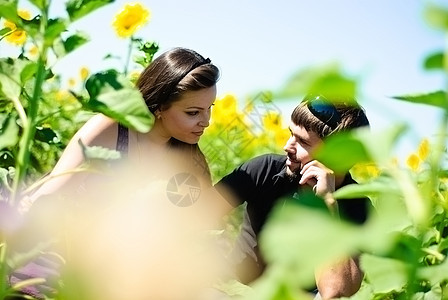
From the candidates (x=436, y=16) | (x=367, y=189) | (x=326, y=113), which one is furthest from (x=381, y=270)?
(x=326, y=113)

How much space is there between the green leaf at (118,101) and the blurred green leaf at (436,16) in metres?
→ 0.32

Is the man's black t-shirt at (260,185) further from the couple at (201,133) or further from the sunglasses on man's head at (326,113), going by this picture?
the sunglasses on man's head at (326,113)

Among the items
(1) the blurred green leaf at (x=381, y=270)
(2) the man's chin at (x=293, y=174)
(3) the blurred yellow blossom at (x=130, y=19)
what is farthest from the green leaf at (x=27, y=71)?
(3) the blurred yellow blossom at (x=130, y=19)

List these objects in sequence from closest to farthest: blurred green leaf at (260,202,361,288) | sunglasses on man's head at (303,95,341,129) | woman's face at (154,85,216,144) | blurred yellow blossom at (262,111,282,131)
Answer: blurred green leaf at (260,202,361,288)
sunglasses on man's head at (303,95,341,129)
woman's face at (154,85,216,144)
blurred yellow blossom at (262,111,282,131)

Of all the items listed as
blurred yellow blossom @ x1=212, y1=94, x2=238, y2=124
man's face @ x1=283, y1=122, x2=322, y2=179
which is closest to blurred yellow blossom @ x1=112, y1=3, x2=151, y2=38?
man's face @ x1=283, y1=122, x2=322, y2=179

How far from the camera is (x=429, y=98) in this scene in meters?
0.39

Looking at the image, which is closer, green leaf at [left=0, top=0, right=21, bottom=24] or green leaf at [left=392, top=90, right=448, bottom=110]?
green leaf at [left=392, top=90, right=448, bottom=110]

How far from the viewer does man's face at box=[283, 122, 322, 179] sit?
2299 millimetres

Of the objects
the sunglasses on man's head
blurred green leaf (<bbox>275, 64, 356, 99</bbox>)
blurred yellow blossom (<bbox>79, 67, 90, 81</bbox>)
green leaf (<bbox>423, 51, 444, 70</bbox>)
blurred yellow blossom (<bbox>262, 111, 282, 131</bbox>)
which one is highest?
blurred green leaf (<bbox>275, 64, 356, 99</bbox>)

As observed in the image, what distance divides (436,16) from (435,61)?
0.03 m

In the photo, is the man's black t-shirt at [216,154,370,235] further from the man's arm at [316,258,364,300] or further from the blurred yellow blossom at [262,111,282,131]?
the blurred yellow blossom at [262,111,282,131]

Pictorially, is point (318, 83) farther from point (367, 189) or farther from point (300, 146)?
point (300, 146)

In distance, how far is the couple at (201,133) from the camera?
226cm

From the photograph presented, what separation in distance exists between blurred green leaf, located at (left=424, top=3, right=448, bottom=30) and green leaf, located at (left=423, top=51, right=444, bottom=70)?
2 centimetres
